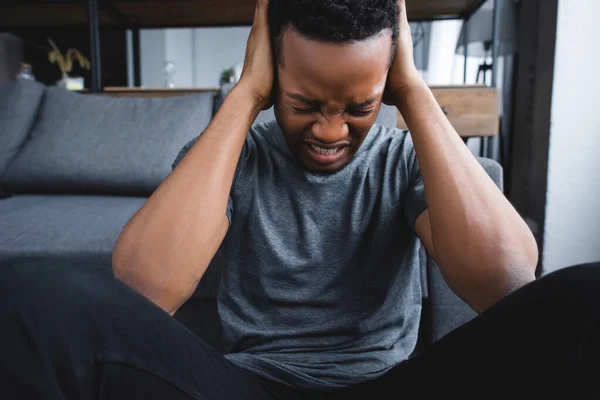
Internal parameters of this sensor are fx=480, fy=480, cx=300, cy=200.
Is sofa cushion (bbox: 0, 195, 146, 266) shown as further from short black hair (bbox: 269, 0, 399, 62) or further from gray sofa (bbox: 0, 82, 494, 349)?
short black hair (bbox: 269, 0, 399, 62)

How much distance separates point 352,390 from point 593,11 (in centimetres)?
172

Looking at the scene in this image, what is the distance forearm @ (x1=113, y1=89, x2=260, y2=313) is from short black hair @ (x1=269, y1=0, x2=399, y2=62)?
0.17 metres

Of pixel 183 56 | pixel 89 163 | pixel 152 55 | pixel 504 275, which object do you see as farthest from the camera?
pixel 183 56

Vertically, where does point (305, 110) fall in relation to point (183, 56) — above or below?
below

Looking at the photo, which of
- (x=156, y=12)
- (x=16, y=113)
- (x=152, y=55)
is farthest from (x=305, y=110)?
(x=152, y=55)

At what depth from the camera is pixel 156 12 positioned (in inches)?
98.3

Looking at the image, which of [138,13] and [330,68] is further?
[138,13]

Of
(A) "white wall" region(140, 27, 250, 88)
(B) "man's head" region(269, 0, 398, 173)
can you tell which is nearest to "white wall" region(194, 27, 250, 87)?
(A) "white wall" region(140, 27, 250, 88)

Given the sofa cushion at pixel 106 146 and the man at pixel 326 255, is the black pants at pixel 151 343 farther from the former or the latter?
the sofa cushion at pixel 106 146

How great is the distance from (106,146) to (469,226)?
1424 mm

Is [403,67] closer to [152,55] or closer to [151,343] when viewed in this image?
[151,343]

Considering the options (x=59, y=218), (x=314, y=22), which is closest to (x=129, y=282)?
(x=314, y=22)

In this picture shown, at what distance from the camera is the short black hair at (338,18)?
679 mm

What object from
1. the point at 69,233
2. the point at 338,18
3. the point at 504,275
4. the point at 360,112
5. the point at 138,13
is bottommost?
the point at 69,233
